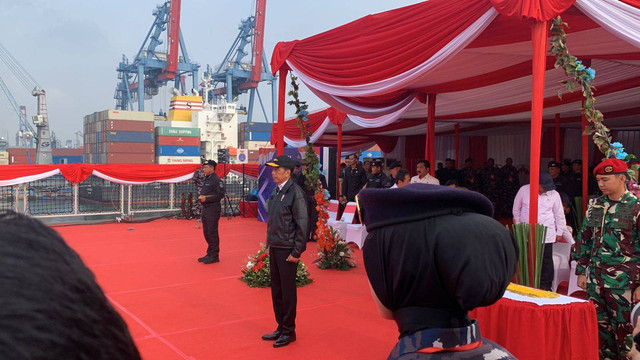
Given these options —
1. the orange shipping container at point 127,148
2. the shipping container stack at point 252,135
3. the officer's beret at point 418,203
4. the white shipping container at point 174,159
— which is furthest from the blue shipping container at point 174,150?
the officer's beret at point 418,203

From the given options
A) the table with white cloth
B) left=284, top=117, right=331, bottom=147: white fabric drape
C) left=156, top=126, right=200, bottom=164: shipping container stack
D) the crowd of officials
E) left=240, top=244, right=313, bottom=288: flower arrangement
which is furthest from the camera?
left=156, top=126, right=200, bottom=164: shipping container stack

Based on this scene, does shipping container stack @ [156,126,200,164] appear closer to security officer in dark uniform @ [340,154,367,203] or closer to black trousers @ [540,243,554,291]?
security officer in dark uniform @ [340,154,367,203]

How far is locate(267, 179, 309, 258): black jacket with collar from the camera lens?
13.0 ft

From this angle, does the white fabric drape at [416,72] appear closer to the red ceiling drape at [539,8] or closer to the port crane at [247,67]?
the red ceiling drape at [539,8]

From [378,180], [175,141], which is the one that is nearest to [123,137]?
[175,141]

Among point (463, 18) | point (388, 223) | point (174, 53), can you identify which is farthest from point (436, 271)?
point (174, 53)

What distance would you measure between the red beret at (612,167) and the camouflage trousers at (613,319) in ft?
2.69

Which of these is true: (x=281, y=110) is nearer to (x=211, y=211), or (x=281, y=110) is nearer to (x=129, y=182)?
(x=211, y=211)

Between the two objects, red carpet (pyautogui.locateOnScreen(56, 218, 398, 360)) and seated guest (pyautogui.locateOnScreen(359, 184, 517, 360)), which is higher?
seated guest (pyautogui.locateOnScreen(359, 184, 517, 360))

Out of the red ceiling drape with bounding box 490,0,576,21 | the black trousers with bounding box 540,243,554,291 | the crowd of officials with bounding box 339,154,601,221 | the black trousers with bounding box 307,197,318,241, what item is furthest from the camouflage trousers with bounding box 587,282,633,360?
the black trousers with bounding box 307,197,318,241

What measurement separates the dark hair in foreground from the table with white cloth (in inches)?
101

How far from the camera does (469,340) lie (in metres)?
1.16

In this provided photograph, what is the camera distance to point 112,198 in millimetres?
14359

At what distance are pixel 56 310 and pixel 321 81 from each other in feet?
16.6
